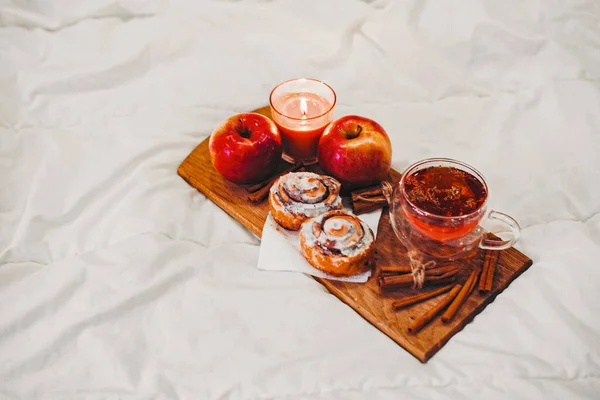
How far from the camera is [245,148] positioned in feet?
3.77

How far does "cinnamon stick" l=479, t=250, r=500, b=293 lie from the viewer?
1.00 meters

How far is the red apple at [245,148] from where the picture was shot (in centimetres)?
115

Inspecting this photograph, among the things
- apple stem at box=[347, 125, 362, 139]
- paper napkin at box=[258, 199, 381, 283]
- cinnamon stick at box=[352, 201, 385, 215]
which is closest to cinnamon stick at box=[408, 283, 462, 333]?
paper napkin at box=[258, 199, 381, 283]

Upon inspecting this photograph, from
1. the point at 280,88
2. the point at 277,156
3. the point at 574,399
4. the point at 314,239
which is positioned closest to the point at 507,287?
the point at 574,399

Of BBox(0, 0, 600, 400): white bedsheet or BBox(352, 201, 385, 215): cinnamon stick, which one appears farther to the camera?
BBox(352, 201, 385, 215): cinnamon stick

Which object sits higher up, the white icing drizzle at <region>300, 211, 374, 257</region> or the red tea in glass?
the red tea in glass

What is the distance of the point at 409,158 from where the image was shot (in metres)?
1.32

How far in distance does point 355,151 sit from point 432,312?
0.34 meters

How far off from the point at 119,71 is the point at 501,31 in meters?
0.98

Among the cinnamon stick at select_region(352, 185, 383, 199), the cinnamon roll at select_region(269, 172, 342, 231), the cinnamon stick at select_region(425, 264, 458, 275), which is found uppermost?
the cinnamon roll at select_region(269, 172, 342, 231)

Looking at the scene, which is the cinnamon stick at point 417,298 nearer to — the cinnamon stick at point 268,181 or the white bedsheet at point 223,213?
the white bedsheet at point 223,213

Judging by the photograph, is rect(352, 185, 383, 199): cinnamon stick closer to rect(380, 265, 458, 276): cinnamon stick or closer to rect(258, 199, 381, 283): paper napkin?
rect(258, 199, 381, 283): paper napkin

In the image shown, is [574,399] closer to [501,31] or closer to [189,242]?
[189,242]

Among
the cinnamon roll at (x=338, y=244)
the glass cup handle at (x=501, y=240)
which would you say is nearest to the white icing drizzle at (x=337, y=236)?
the cinnamon roll at (x=338, y=244)
